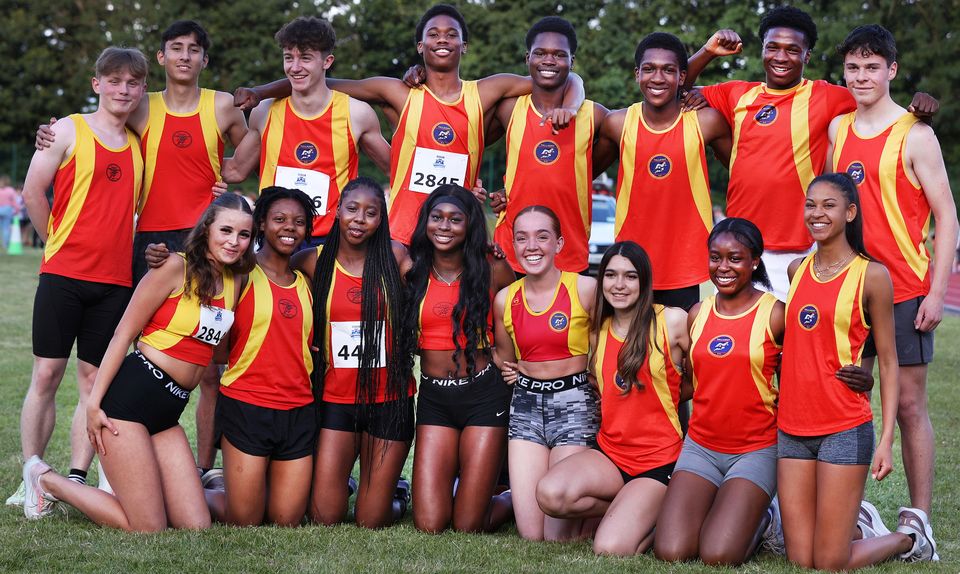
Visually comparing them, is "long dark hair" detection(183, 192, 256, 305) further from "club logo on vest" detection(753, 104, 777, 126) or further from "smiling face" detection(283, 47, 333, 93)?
"club logo on vest" detection(753, 104, 777, 126)

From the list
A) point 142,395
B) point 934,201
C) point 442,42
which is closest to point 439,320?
point 142,395

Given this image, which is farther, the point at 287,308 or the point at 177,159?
the point at 177,159

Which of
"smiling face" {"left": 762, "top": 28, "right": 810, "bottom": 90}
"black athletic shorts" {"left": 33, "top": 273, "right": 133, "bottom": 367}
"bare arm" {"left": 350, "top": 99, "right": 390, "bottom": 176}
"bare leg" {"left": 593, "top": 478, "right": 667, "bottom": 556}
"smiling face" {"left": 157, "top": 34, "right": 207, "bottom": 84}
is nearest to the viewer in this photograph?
"bare leg" {"left": 593, "top": 478, "right": 667, "bottom": 556}

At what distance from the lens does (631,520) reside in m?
4.76

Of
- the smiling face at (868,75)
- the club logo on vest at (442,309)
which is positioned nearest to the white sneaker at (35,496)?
the club logo on vest at (442,309)

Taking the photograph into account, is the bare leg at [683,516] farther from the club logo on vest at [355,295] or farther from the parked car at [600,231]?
the parked car at [600,231]

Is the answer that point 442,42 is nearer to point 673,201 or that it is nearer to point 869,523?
point 673,201

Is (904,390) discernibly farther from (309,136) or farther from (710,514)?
(309,136)

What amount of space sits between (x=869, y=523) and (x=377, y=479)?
7.57 ft

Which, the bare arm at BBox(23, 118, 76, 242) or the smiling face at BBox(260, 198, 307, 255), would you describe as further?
the bare arm at BBox(23, 118, 76, 242)

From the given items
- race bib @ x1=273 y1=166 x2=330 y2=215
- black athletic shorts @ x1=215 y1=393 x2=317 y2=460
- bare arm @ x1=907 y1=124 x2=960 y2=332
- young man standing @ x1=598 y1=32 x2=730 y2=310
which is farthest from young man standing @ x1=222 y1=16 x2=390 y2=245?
bare arm @ x1=907 y1=124 x2=960 y2=332

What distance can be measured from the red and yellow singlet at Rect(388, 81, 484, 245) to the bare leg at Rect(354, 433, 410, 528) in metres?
1.13

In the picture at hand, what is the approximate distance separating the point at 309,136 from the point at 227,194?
866mm

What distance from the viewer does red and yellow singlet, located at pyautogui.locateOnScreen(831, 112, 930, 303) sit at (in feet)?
16.1
